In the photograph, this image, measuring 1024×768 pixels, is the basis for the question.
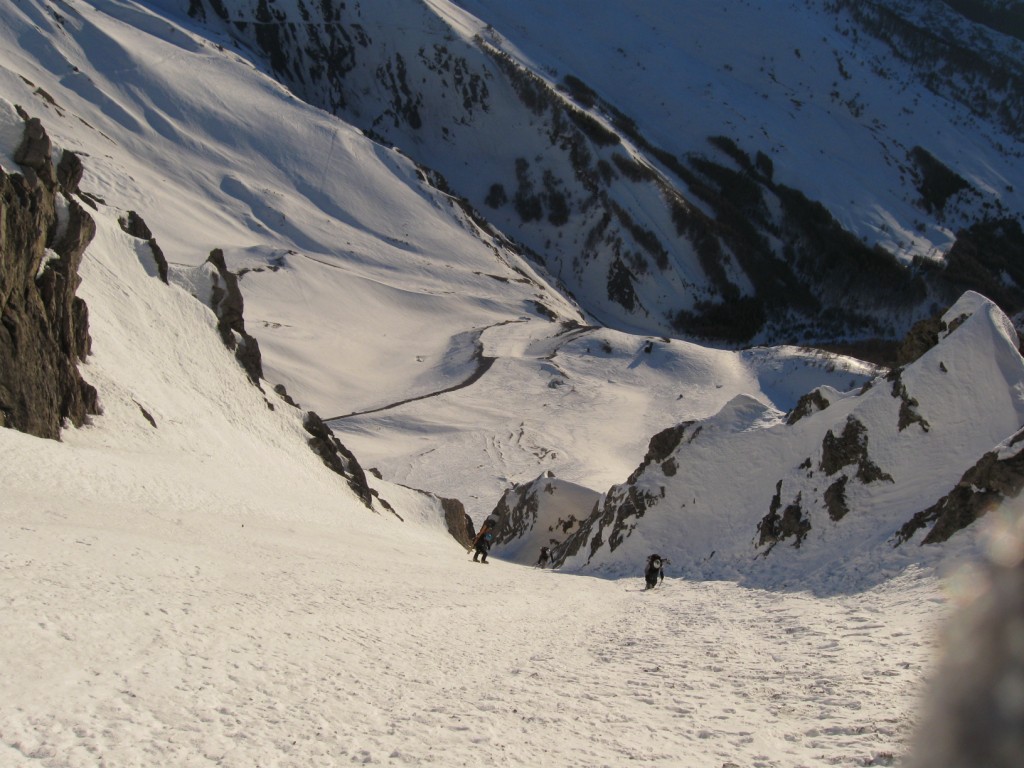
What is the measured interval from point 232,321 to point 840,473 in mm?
22307

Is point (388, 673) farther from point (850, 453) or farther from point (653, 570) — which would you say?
point (850, 453)

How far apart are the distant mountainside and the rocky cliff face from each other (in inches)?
3814

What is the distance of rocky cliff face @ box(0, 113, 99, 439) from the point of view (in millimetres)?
15852

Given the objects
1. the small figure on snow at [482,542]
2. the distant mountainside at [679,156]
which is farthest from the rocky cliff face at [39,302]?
the distant mountainside at [679,156]

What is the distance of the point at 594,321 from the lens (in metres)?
109

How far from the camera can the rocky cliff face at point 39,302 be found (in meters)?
15.9

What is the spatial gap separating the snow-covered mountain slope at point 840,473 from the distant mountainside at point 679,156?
90.1 meters

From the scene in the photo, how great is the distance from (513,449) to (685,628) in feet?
120

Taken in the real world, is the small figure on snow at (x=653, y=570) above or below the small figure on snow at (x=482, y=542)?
above

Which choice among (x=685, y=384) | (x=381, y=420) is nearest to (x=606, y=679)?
(x=381, y=420)

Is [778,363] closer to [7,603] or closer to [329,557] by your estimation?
[329,557]

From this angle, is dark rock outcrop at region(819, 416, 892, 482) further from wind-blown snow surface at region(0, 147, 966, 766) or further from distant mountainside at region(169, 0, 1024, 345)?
distant mountainside at region(169, 0, 1024, 345)

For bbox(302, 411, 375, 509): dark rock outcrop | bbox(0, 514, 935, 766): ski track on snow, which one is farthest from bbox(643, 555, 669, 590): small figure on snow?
bbox(302, 411, 375, 509): dark rock outcrop

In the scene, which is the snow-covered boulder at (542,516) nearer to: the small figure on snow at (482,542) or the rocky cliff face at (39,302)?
the small figure on snow at (482,542)
